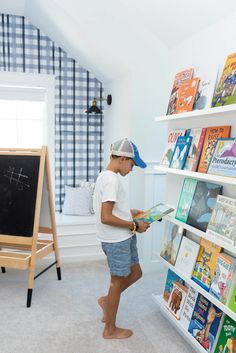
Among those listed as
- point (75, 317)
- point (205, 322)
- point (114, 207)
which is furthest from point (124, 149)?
point (75, 317)

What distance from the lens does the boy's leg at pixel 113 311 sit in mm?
2137

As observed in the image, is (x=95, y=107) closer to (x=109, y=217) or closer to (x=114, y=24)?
(x=114, y=24)

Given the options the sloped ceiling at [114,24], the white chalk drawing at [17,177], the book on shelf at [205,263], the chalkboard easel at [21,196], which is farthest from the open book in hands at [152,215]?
the sloped ceiling at [114,24]

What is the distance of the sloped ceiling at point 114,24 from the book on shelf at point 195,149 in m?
0.66

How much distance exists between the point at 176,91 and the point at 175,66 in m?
0.33

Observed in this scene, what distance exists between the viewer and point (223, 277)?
1.80 metres

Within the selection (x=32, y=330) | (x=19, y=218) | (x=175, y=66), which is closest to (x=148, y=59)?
(x=175, y=66)

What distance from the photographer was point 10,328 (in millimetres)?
2283

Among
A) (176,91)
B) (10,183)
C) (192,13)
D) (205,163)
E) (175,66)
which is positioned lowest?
Result: (10,183)

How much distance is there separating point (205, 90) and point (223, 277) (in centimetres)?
105

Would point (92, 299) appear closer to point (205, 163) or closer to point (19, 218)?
point (19, 218)

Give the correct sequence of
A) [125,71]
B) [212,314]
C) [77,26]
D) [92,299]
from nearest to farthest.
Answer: [212,314] < [92,299] < [77,26] < [125,71]

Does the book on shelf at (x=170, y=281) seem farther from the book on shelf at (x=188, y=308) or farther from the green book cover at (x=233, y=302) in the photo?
the green book cover at (x=233, y=302)

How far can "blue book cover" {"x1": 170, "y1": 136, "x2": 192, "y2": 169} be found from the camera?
7.07 ft
